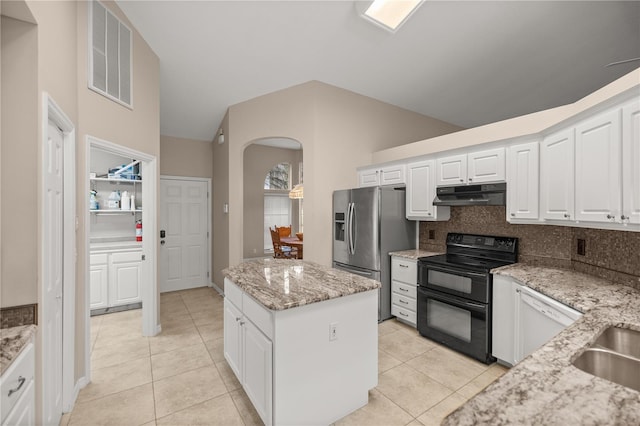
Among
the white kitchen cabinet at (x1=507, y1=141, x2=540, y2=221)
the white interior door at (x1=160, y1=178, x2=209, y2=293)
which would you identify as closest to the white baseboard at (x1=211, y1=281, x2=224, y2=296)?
the white interior door at (x1=160, y1=178, x2=209, y2=293)

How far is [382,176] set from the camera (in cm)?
387

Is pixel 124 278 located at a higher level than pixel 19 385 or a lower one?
lower

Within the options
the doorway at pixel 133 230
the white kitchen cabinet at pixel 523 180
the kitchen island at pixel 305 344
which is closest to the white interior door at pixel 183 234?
the doorway at pixel 133 230

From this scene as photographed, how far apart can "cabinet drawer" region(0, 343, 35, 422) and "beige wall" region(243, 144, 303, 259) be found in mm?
5511

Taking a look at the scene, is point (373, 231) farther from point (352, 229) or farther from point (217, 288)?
point (217, 288)

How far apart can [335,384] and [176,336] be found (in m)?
2.25

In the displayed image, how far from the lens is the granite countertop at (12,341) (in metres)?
1.05

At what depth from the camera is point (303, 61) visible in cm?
333

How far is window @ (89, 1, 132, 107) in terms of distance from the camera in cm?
229

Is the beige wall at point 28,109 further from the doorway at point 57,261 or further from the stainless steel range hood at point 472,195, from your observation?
the stainless steel range hood at point 472,195

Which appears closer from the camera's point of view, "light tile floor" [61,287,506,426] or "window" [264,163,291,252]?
"light tile floor" [61,287,506,426]

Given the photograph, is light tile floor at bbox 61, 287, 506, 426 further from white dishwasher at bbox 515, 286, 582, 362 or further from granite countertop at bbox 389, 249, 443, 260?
granite countertop at bbox 389, 249, 443, 260

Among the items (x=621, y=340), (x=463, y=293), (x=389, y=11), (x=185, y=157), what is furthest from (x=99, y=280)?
(x=621, y=340)

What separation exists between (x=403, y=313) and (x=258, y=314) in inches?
88.2
